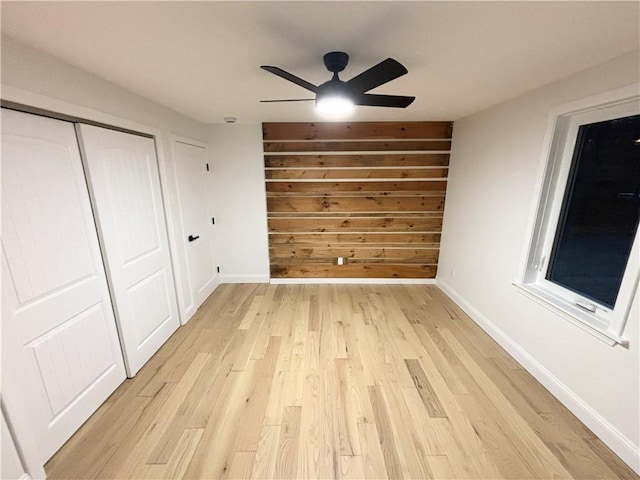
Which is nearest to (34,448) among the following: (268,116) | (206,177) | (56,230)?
(56,230)

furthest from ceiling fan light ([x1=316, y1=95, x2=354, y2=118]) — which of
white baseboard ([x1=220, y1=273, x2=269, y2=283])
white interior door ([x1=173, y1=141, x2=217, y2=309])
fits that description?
white baseboard ([x1=220, y1=273, x2=269, y2=283])

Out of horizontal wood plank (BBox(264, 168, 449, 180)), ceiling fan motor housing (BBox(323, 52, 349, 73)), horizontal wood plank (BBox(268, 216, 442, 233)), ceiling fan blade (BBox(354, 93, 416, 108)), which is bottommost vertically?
horizontal wood plank (BBox(268, 216, 442, 233))

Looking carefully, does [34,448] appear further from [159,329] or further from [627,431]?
[627,431]

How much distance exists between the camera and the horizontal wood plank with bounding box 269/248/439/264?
396 centimetres

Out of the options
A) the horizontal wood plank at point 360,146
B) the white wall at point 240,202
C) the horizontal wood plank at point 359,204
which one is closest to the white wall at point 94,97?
Result: the white wall at point 240,202

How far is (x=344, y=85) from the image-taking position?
1.54m

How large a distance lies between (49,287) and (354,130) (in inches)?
133

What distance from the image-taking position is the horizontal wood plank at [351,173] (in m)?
3.70

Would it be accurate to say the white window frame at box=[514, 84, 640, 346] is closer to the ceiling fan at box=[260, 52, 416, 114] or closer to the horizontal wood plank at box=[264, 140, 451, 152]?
the ceiling fan at box=[260, 52, 416, 114]

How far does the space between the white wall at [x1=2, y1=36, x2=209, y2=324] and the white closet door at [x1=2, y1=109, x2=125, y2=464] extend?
0.16 metres

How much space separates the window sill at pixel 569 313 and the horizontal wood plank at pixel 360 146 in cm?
208

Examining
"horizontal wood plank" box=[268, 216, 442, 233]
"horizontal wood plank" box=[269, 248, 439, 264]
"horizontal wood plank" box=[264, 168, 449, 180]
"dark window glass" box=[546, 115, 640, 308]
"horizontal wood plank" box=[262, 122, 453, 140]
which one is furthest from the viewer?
"horizontal wood plank" box=[269, 248, 439, 264]

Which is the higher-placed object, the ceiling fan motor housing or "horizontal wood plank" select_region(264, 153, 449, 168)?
the ceiling fan motor housing

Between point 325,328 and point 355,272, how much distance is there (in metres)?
1.35
